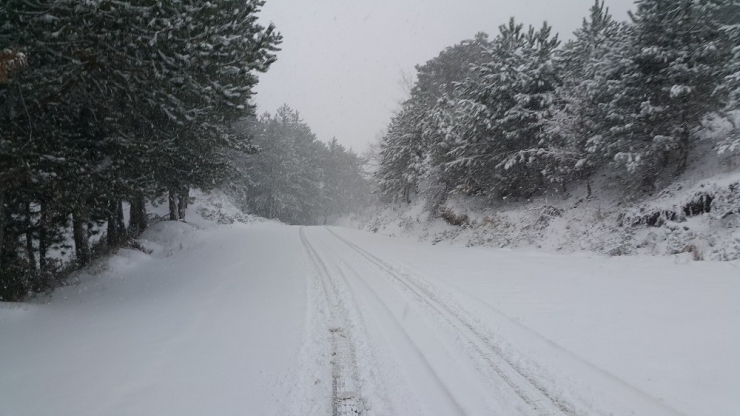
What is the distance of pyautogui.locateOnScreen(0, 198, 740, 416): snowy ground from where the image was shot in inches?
148

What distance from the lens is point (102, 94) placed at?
22.6 ft

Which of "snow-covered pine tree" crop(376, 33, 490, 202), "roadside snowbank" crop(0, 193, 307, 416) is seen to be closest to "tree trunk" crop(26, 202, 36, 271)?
"roadside snowbank" crop(0, 193, 307, 416)

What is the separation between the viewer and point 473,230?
1683cm

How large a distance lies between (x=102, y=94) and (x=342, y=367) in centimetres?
709

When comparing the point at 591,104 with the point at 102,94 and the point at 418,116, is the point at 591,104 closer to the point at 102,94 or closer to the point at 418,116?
the point at 418,116

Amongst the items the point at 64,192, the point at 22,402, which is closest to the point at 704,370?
the point at 22,402

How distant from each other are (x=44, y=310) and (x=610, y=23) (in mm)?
22000

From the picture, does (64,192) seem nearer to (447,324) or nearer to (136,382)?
(136,382)

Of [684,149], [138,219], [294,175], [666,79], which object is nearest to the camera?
[666,79]

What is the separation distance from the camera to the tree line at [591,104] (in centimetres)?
1034

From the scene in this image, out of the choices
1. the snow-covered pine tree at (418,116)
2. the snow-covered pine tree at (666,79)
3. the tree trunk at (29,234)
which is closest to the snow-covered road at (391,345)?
the tree trunk at (29,234)

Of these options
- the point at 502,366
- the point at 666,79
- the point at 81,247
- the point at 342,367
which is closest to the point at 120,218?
the point at 81,247

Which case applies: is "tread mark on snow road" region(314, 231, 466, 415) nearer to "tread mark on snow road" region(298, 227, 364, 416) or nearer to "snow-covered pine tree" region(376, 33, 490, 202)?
"tread mark on snow road" region(298, 227, 364, 416)

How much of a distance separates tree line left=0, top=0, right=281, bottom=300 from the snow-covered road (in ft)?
8.20
